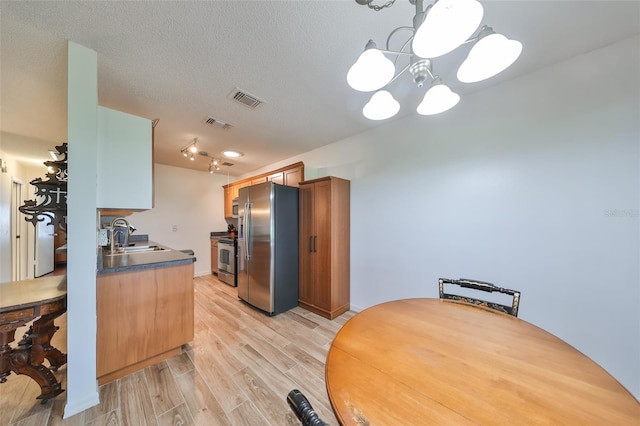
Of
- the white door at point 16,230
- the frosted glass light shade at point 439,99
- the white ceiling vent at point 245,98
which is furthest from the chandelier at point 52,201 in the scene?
the white door at point 16,230

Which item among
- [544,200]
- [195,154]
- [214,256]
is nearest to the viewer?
[544,200]

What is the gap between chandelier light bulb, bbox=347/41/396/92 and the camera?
0.91 m

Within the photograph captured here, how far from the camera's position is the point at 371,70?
940 millimetres

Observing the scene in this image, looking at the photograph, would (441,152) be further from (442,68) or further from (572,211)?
(572,211)

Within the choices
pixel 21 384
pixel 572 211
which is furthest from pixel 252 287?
pixel 572 211

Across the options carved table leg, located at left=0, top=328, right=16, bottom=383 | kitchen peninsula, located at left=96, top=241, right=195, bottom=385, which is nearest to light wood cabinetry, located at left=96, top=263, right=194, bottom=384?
kitchen peninsula, located at left=96, top=241, right=195, bottom=385

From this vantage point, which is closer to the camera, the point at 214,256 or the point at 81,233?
the point at 81,233

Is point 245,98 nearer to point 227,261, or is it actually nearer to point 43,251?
point 227,261

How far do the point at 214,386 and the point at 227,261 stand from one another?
9.23ft

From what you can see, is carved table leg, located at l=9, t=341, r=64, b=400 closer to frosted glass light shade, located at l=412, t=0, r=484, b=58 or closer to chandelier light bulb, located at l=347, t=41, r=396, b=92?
chandelier light bulb, located at l=347, t=41, r=396, b=92

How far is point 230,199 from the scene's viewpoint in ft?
16.4

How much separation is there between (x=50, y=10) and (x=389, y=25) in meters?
2.04

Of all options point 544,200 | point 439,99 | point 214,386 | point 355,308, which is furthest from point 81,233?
point 544,200

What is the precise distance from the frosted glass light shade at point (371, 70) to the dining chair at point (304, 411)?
1.16 metres
